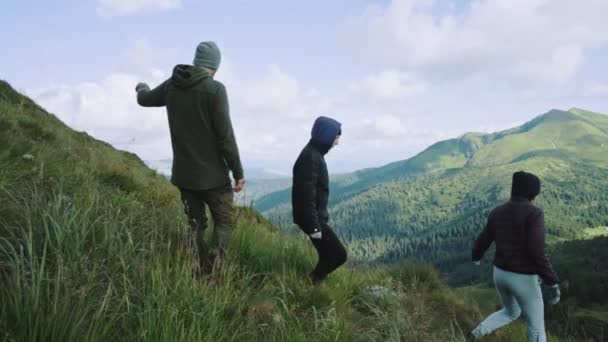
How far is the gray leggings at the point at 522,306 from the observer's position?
6305mm

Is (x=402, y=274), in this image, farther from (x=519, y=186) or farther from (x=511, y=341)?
(x=519, y=186)

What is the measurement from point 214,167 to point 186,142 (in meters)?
0.45

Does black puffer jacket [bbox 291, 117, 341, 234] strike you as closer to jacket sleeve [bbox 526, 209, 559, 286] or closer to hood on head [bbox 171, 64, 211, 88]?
hood on head [bbox 171, 64, 211, 88]

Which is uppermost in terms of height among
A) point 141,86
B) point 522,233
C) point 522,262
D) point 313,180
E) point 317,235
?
point 141,86

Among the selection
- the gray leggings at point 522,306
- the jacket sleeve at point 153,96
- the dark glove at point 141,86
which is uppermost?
the dark glove at point 141,86

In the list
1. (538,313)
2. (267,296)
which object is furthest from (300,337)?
(538,313)

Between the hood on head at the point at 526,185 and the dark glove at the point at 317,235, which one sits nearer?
the dark glove at the point at 317,235

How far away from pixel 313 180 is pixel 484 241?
3.12m

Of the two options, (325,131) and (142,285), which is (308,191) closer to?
(325,131)

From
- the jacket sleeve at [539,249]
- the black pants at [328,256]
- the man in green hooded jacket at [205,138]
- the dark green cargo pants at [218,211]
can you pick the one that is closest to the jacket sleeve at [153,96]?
the man in green hooded jacket at [205,138]

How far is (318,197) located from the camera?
6.27 m

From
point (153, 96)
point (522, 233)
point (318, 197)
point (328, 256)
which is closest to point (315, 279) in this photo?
point (328, 256)

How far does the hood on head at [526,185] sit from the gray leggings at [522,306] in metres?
1.16

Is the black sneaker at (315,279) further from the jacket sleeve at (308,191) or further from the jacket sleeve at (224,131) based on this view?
the jacket sleeve at (224,131)
